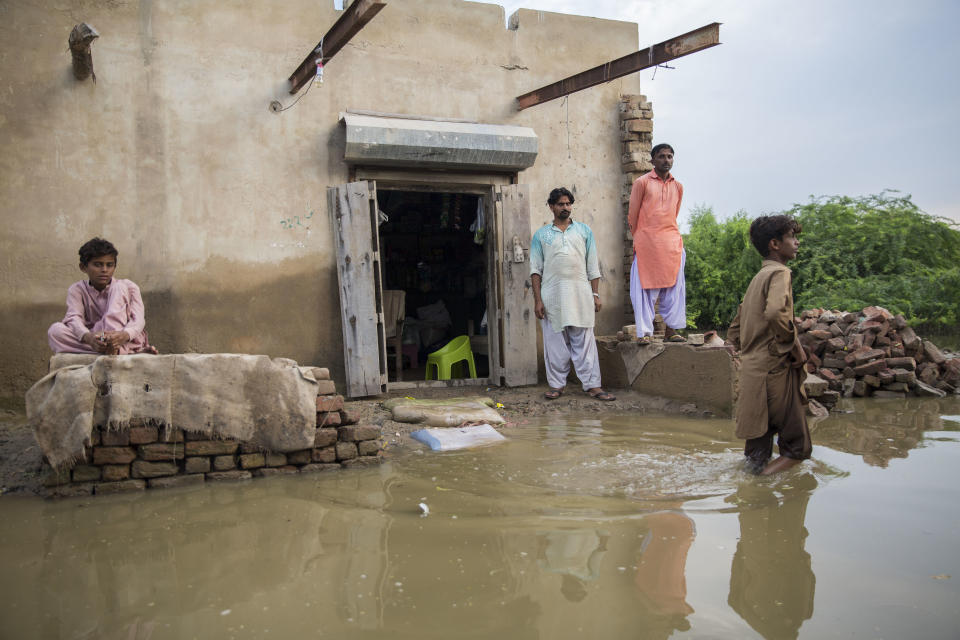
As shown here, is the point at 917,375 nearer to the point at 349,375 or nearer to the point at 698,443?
the point at 698,443

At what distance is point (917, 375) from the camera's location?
6930mm

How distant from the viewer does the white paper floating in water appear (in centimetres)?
436

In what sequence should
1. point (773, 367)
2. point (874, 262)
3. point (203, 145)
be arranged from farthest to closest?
point (874, 262)
point (203, 145)
point (773, 367)

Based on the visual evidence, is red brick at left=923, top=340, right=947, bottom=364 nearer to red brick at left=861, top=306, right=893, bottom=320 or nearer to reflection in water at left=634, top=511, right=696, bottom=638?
red brick at left=861, top=306, right=893, bottom=320

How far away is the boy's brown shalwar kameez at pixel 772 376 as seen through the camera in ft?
11.3

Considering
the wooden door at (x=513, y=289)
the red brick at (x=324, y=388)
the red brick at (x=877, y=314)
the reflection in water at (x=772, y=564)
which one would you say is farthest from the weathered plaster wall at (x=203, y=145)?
the red brick at (x=877, y=314)

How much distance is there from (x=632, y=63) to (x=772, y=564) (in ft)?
15.7

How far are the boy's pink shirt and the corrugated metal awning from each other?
2457 mm

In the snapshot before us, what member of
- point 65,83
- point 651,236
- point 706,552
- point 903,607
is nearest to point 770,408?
point 706,552

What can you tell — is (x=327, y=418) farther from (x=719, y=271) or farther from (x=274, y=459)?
(x=719, y=271)

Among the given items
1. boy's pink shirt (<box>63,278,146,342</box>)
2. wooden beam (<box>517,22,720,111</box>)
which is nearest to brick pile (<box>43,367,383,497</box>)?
boy's pink shirt (<box>63,278,146,342</box>)

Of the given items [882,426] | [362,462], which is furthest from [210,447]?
[882,426]

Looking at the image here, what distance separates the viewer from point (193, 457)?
3639mm

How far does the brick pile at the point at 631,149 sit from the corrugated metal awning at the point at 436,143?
3.93 feet
